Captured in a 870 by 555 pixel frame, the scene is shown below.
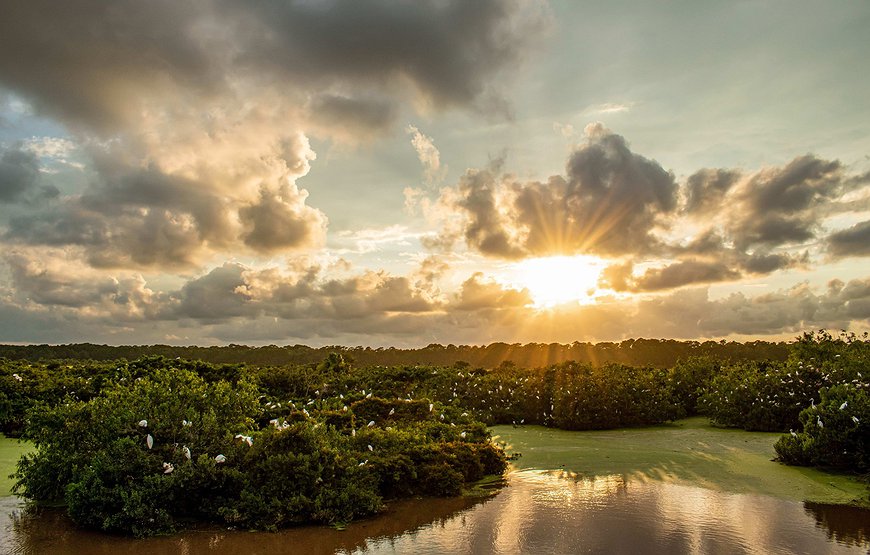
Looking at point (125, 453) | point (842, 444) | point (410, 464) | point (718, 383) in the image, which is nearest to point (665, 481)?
point (842, 444)

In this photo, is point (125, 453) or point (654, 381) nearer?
point (125, 453)

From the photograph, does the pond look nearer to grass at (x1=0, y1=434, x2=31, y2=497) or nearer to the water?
the water

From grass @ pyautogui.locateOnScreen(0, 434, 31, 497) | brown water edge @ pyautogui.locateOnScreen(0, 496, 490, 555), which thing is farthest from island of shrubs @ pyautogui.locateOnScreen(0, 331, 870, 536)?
grass @ pyautogui.locateOnScreen(0, 434, 31, 497)

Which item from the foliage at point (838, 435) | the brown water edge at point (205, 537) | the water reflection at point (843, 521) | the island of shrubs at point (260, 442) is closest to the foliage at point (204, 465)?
the island of shrubs at point (260, 442)

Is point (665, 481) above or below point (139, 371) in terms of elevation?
below

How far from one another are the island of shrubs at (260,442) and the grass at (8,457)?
346 millimetres

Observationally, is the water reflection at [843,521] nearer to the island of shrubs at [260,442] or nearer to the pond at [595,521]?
the pond at [595,521]

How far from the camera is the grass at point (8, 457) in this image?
9.67 meters

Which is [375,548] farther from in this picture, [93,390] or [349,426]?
[93,390]

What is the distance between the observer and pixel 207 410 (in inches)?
349

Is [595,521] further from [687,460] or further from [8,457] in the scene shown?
[8,457]

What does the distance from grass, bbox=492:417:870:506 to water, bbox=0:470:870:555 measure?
804mm

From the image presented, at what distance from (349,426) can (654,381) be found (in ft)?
35.3

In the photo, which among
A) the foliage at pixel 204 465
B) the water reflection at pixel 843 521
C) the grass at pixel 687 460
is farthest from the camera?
the grass at pixel 687 460
